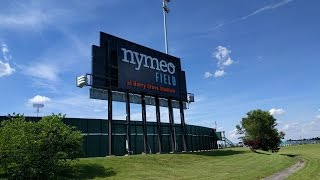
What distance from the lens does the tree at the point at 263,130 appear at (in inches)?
2502

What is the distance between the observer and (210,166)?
32469 mm

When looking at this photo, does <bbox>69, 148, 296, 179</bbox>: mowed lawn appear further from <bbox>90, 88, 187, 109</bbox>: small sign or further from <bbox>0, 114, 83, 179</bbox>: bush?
<bbox>90, 88, 187, 109</bbox>: small sign

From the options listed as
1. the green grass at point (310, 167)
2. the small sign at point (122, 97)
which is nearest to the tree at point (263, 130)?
the green grass at point (310, 167)

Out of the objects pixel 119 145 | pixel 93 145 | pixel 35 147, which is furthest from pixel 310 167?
pixel 35 147

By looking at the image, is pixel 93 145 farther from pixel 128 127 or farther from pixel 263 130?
pixel 263 130

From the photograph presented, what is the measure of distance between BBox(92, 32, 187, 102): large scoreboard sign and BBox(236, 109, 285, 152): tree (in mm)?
23629

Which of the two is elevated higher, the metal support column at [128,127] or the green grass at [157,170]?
the metal support column at [128,127]

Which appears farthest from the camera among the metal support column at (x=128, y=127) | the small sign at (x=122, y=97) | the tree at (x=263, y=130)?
the tree at (x=263, y=130)

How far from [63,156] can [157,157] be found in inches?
497

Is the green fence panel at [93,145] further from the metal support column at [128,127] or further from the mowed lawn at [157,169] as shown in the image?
the mowed lawn at [157,169]

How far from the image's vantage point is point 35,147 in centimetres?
2097

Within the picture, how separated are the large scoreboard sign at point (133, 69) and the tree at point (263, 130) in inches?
930

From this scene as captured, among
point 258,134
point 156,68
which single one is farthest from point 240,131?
point 156,68

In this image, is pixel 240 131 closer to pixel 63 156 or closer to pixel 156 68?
pixel 156 68
